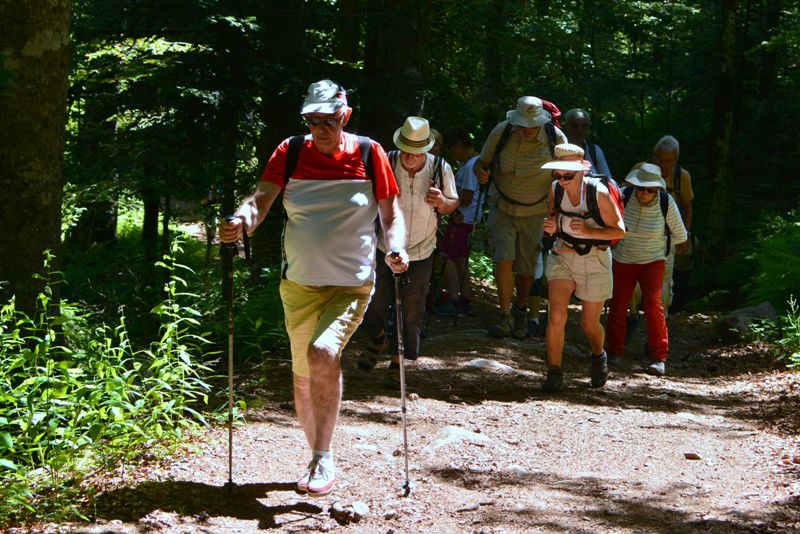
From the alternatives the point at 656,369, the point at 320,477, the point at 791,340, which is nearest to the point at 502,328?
the point at 656,369

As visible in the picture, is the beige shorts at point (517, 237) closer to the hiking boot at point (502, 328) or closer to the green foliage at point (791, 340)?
the hiking boot at point (502, 328)

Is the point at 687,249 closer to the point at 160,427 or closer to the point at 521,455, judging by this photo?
the point at 521,455

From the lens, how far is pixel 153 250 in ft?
42.7

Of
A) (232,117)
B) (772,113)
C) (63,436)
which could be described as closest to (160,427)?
(63,436)

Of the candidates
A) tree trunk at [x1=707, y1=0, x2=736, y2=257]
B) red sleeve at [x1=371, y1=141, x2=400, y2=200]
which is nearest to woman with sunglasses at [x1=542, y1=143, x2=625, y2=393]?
red sleeve at [x1=371, y1=141, x2=400, y2=200]

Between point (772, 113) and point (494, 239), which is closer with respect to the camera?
point (494, 239)

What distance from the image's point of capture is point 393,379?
8.11 meters

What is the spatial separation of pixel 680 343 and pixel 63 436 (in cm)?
958

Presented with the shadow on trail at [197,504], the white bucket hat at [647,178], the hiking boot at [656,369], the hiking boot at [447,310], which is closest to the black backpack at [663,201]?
the white bucket hat at [647,178]

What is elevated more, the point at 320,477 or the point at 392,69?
the point at 392,69

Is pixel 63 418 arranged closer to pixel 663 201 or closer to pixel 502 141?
pixel 502 141

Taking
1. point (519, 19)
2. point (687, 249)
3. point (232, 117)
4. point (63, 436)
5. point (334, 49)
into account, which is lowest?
point (63, 436)

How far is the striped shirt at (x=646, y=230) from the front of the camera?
9.69 metres

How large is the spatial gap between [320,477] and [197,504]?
0.69 meters
